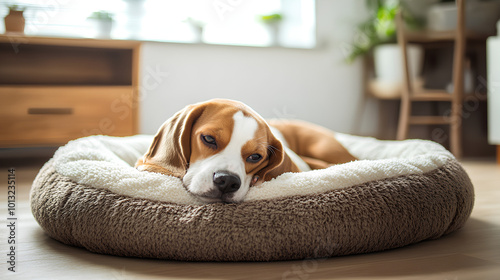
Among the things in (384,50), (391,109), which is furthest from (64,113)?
(391,109)

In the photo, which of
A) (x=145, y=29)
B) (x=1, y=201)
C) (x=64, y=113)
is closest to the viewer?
(x=1, y=201)

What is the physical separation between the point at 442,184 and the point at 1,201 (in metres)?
1.85

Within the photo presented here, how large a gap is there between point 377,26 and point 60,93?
3.04 metres

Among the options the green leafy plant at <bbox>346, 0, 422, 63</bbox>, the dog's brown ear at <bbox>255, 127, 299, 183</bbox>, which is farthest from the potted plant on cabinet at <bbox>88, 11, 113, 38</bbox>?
the dog's brown ear at <bbox>255, 127, 299, 183</bbox>

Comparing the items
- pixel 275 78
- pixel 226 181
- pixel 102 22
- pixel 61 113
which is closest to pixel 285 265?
pixel 226 181

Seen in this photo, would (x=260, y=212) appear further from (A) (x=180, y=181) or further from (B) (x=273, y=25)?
(B) (x=273, y=25)

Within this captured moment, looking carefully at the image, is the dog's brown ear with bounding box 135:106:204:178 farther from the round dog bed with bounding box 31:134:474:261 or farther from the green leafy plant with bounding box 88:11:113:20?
the green leafy plant with bounding box 88:11:113:20

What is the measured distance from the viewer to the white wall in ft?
13.8

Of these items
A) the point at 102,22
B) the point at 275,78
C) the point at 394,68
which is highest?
the point at 102,22

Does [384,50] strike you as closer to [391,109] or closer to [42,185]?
[391,109]

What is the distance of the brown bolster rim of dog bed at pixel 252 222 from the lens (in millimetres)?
1312

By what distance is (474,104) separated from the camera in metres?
4.74

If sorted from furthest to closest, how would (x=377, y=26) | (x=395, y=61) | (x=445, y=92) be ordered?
(x=377, y=26), (x=395, y=61), (x=445, y=92)

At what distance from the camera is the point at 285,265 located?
4.25 ft
